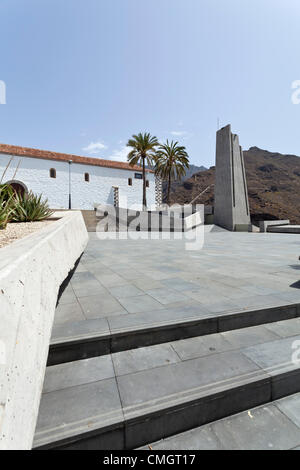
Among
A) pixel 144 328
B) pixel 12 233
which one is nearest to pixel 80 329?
pixel 144 328

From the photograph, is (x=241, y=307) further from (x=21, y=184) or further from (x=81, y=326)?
(x=21, y=184)

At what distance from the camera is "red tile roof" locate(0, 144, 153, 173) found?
28.2m

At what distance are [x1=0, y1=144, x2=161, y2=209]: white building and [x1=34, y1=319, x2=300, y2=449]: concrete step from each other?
93.7ft

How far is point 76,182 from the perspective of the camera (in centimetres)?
3309

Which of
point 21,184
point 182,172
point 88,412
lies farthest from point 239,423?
point 21,184

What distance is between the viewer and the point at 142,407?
5.60 ft

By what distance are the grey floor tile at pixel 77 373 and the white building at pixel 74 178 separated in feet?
93.1

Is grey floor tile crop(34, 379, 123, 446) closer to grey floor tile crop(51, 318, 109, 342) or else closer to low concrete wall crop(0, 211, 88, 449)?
low concrete wall crop(0, 211, 88, 449)

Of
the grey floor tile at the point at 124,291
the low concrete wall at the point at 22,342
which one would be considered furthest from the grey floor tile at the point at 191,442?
the grey floor tile at the point at 124,291

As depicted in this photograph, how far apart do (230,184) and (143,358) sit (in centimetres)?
2009

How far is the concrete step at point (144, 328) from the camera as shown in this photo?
2273 mm

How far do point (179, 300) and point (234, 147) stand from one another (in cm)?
2072

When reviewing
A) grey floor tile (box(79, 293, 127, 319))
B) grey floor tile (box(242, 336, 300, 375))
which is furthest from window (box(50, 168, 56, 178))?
grey floor tile (box(242, 336, 300, 375))

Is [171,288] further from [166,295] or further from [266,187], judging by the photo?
[266,187]
